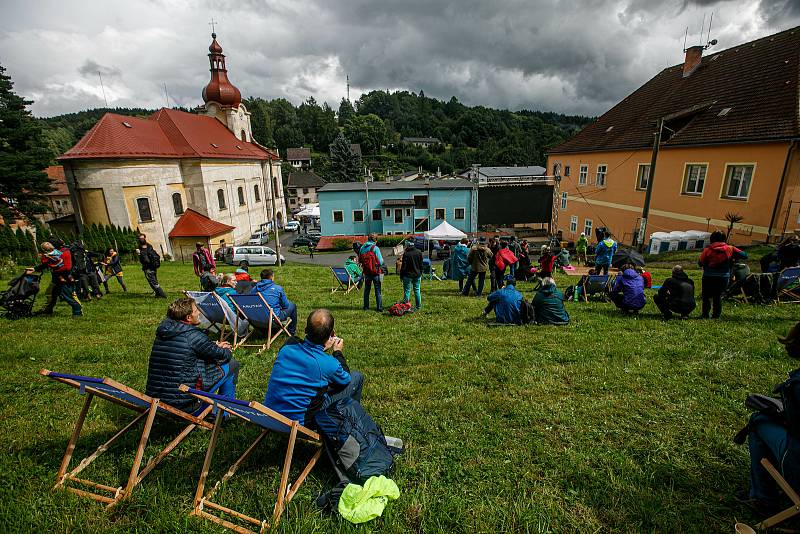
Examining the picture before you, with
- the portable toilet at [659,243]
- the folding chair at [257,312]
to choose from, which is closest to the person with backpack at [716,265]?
the folding chair at [257,312]

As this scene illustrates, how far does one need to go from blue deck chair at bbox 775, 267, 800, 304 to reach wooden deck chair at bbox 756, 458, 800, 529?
9.05 metres

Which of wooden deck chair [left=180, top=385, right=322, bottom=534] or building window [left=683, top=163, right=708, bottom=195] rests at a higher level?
building window [left=683, top=163, right=708, bottom=195]

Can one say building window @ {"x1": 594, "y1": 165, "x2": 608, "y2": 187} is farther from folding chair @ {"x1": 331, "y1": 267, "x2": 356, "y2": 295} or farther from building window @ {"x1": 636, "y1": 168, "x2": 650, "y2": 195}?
folding chair @ {"x1": 331, "y1": 267, "x2": 356, "y2": 295}

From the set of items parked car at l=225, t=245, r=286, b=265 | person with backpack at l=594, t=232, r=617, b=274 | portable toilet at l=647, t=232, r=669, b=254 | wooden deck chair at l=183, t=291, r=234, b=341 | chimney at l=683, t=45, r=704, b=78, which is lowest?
parked car at l=225, t=245, r=286, b=265

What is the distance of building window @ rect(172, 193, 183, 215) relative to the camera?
106ft

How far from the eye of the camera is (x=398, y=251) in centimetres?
2867

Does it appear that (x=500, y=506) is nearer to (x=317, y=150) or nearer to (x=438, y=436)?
(x=438, y=436)

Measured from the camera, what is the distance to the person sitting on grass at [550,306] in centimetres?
768

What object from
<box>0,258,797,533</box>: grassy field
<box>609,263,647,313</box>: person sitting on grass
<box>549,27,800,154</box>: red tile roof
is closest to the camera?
<box>0,258,797,533</box>: grassy field

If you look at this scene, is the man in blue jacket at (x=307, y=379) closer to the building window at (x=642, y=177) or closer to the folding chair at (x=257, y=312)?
the folding chair at (x=257, y=312)

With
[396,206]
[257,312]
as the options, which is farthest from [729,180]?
[396,206]

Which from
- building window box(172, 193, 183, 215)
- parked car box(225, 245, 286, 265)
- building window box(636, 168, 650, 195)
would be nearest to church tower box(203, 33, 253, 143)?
building window box(172, 193, 183, 215)

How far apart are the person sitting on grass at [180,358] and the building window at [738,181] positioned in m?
25.1

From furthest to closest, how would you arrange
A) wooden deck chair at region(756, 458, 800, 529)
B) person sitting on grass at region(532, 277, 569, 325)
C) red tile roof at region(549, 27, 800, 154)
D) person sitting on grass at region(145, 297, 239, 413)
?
red tile roof at region(549, 27, 800, 154), person sitting on grass at region(532, 277, 569, 325), person sitting on grass at region(145, 297, 239, 413), wooden deck chair at region(756, 458, 800, 529)
